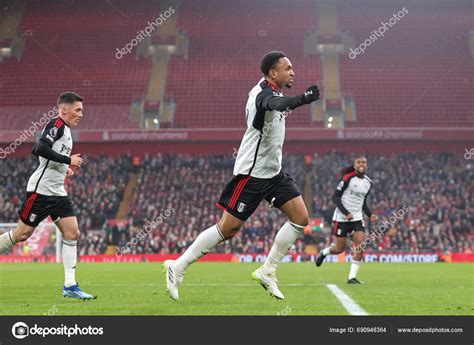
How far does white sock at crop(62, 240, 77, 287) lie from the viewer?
1053 cm

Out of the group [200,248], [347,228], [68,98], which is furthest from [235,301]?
[347,228]

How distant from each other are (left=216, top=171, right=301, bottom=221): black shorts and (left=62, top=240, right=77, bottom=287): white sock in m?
2.93

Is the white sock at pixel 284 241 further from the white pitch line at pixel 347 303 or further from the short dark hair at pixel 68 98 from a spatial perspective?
the short dark hair at pixel 68 98

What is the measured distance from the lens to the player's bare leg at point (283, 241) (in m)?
8.97

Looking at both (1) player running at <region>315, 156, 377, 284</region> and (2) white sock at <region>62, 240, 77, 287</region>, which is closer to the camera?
(2) white sock at <region>62, 240, 77, 287</region>

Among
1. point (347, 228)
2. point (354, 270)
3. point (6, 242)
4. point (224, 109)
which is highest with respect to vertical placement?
point (224, 109)

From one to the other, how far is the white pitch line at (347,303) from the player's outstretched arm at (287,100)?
8.07ft

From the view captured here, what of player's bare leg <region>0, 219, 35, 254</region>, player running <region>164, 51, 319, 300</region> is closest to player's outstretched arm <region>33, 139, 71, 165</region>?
player's bare leg <region>0, 219, 35, 254</region>

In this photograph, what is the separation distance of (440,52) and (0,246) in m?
41.4

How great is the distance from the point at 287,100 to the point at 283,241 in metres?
2.25

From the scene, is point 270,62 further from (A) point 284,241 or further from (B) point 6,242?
(B) point 6,242

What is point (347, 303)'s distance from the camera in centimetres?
962

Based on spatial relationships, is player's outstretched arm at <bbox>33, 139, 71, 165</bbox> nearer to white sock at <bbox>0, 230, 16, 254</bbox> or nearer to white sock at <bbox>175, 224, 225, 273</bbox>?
white sock at <bbox>0, 230, 16, 254</bbox>
